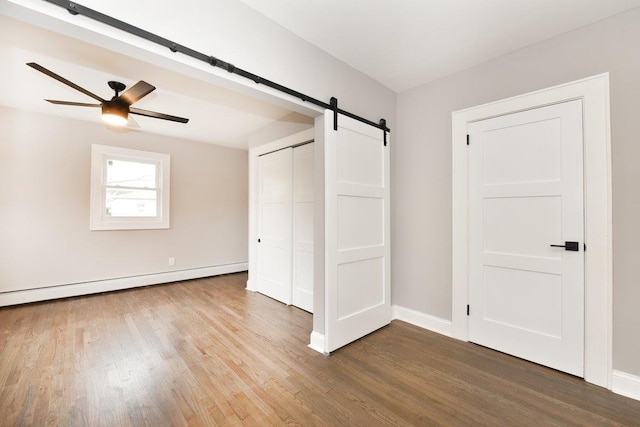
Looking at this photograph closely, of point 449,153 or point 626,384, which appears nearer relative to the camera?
point 626,384

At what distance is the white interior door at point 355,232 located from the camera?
2.39m

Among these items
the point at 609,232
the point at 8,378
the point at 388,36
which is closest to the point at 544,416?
the point at 609,232

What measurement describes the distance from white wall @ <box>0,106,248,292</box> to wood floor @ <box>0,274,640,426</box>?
1139mm

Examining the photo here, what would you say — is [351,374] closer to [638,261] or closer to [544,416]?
[544,416]


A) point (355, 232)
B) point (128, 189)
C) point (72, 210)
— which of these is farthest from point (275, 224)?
point (72, 210)

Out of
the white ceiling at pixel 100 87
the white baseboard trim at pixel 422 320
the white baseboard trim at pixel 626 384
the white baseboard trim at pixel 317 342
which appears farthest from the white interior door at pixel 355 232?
the white baseboard trim at pixel 626 384

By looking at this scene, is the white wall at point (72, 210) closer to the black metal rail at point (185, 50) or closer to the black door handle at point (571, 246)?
the black metal rail at point (185, 50)

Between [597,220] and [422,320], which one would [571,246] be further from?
[422,320]

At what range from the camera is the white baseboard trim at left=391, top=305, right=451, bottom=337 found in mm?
2756

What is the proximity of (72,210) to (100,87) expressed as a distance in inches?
85.9

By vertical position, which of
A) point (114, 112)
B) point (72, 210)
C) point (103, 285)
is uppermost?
point (114, 112)

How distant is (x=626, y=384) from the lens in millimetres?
1829

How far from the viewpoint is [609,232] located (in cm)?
191

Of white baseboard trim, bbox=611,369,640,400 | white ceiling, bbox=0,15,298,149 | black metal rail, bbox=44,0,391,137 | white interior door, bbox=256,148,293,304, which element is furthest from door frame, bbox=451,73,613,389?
white interior door, bbox=256,148,293,304
